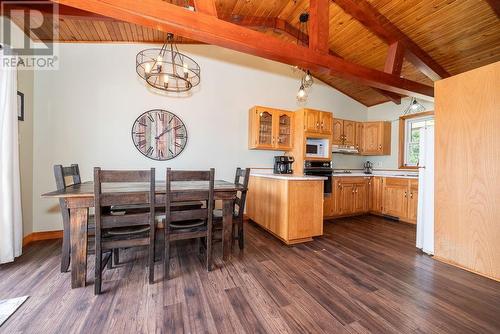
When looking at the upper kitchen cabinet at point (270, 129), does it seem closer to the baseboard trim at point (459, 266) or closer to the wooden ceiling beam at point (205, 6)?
the wooden ceiling beam at point (205, 6)

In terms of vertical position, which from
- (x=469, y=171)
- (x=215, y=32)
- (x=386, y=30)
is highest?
(x=386, y=30)

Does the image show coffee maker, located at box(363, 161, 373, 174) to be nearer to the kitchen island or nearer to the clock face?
the kitchen island

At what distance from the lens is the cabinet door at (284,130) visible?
381cm

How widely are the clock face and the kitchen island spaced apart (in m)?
1.60

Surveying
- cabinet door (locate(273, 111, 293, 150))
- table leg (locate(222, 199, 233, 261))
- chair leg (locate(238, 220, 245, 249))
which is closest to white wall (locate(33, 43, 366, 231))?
cabinet door (locate(273, 111, 293, 150))

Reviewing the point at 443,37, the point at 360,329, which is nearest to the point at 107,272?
the point at 360,329

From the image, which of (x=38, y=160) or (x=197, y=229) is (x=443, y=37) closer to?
(x=197, y=229)

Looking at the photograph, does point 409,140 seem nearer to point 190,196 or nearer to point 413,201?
point 413,201

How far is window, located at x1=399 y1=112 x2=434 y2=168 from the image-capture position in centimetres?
440

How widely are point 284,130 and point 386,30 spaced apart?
2121mm

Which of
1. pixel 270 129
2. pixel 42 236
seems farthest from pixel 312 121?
pixel 42 236

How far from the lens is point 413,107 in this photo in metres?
4.05

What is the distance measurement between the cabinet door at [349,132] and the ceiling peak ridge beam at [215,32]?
1877mm

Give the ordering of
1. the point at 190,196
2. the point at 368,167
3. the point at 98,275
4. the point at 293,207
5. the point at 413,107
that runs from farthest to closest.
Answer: the point at 368,167 → the point at 413,107 → the point at 293,207 → the point at 190,196 → the point at 98,275
